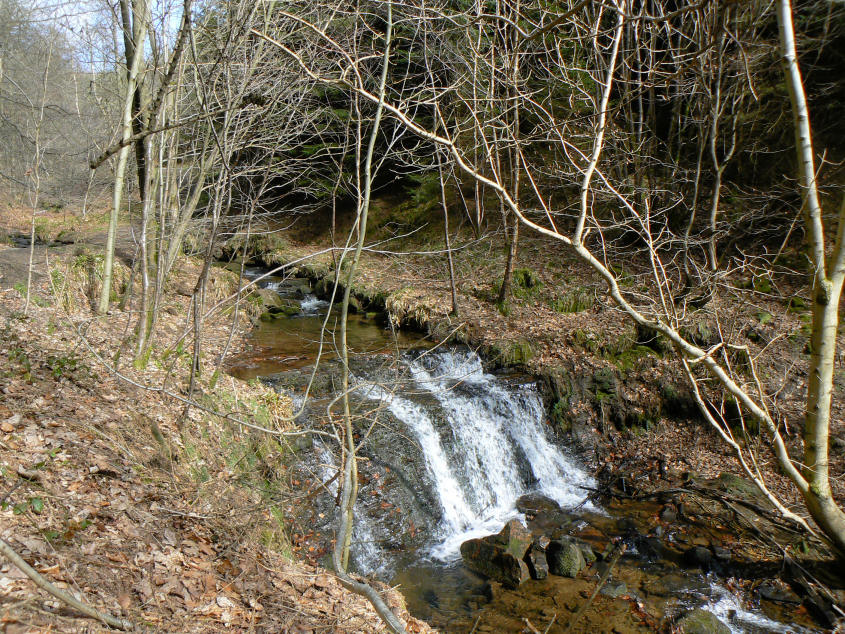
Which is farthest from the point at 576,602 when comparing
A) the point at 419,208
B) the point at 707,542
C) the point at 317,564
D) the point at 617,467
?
the point at 419,208

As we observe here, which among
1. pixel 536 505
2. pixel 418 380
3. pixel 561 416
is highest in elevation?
pixel 418 380

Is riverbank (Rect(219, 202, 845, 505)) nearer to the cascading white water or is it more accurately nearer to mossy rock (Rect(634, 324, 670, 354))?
mossy rock (Rect(634, 324, 670, 354))

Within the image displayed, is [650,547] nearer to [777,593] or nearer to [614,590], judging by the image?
[614,590]

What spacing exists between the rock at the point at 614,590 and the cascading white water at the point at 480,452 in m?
1.61

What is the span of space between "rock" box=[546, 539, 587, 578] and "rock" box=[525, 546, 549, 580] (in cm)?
9

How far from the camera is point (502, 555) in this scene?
612 cm

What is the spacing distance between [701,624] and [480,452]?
3547 millimetres

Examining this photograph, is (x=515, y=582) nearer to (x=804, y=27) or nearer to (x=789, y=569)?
(x=789, y=569)

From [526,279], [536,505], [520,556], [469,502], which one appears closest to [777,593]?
[520,556]

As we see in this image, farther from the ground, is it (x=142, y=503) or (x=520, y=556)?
(x=142, y=503)

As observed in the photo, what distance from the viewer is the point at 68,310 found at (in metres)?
8.13

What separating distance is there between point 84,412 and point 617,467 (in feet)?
24.9

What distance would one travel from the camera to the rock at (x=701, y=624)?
17.0 ft

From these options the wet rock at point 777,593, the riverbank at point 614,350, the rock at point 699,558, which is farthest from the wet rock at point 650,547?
the riverbank at point 614,350
